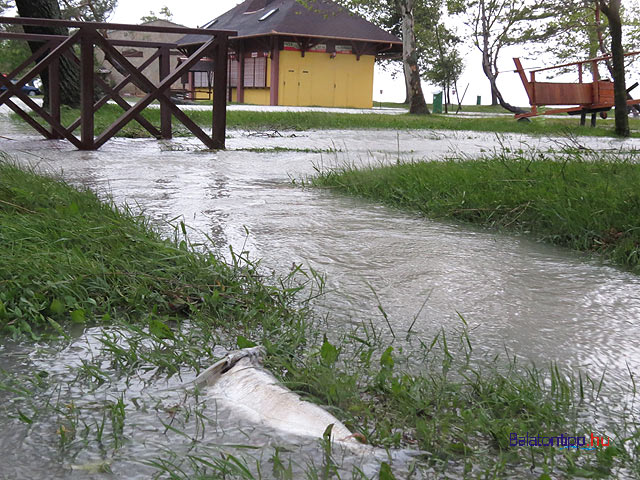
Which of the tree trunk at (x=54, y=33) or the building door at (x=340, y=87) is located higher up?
the building door at (x=340, y=87)

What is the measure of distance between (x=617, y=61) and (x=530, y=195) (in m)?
9.10

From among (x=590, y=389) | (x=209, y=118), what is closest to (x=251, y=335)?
(x=590, y=389)

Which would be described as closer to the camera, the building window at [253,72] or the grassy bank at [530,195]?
the grassy bank at [530,195]

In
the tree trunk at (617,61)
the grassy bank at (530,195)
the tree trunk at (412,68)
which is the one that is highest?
the tree trunk at (412,68)

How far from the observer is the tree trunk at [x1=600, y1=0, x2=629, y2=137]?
10836mm

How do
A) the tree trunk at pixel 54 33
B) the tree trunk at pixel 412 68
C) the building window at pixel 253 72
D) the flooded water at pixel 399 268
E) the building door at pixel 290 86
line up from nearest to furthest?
1. the flooded water at pixel 399 268
2. the tree trunk at pixel 54 33
3. the tree trunk at pixel 412 68
4. the building door at pixel 290 86
5. the building window at pixel 253 72

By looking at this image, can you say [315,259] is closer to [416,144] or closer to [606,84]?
[416,144]

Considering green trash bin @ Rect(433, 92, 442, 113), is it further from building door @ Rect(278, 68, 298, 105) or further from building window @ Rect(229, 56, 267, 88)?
building window @ Rect(229, 56, 267, 88)

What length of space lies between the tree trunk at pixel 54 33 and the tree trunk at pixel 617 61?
8.94 meters

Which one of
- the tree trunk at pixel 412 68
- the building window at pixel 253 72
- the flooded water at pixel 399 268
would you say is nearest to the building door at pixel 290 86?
the building window at pixel 253 72

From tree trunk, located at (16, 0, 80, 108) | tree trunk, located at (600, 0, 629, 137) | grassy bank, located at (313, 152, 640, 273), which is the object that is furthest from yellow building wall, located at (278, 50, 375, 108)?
grassy bank, located at (313, 152, 640, 273)

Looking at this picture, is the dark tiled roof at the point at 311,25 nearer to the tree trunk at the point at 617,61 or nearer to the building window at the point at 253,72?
the building window at the point at 253,72

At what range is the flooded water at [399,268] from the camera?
Answer: 7.11 ft

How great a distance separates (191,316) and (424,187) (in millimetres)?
2794
